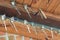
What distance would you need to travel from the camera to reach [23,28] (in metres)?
2.76

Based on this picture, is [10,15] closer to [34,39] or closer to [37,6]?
[37,6]

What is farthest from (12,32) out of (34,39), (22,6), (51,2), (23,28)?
(51,2)

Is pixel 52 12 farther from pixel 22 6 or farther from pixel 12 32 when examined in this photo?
pixel 12 32

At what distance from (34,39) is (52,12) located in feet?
2.67

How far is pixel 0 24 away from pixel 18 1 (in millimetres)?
716

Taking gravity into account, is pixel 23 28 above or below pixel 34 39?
above

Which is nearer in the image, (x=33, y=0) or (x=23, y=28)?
(x=33, y=0)

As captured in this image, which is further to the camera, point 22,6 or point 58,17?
point 58,17

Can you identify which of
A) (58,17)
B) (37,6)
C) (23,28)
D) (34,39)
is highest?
(37,6)

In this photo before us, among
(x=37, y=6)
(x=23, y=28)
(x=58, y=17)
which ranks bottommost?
(x=23, y=28)

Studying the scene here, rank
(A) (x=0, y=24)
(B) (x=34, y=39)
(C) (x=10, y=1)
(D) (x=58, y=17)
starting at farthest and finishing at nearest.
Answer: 1. (B) (x=34, y=39)
2. (A) (x=0, y=24)
3. (D) (x=58, y=17)
4. (C) (x=10, y=1)

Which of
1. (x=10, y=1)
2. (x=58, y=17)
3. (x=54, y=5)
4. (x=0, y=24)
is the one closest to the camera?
(x=10, y=1)

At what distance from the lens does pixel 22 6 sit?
210 cm

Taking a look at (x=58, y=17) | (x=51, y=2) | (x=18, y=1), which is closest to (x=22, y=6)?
(x=18, y=1)
